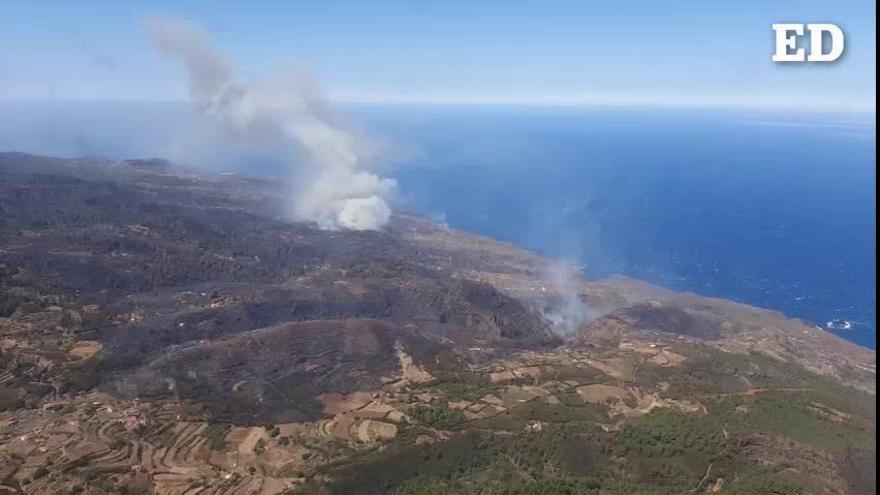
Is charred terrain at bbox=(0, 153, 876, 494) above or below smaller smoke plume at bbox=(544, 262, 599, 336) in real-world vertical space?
above

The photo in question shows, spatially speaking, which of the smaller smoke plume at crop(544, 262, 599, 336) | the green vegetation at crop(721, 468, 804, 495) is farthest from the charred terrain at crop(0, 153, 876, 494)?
the smaller smoke plume at crop(544, 262, 599, 336)

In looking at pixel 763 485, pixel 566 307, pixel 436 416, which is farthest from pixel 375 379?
pixel 566 307

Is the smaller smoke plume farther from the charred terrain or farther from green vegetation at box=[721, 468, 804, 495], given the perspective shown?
green vegetation at box=[721, 468, 804, 495]

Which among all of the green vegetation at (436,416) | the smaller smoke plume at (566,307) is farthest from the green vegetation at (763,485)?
the smaller smoke plume at (566,307)

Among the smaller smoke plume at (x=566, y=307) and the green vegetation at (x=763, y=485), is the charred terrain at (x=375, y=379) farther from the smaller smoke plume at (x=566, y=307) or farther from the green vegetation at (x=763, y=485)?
the smaller smoke plume at (x=566, y=307)

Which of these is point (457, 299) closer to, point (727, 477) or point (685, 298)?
point (685, 298)

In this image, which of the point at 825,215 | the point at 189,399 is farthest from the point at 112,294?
the point at 825,215
